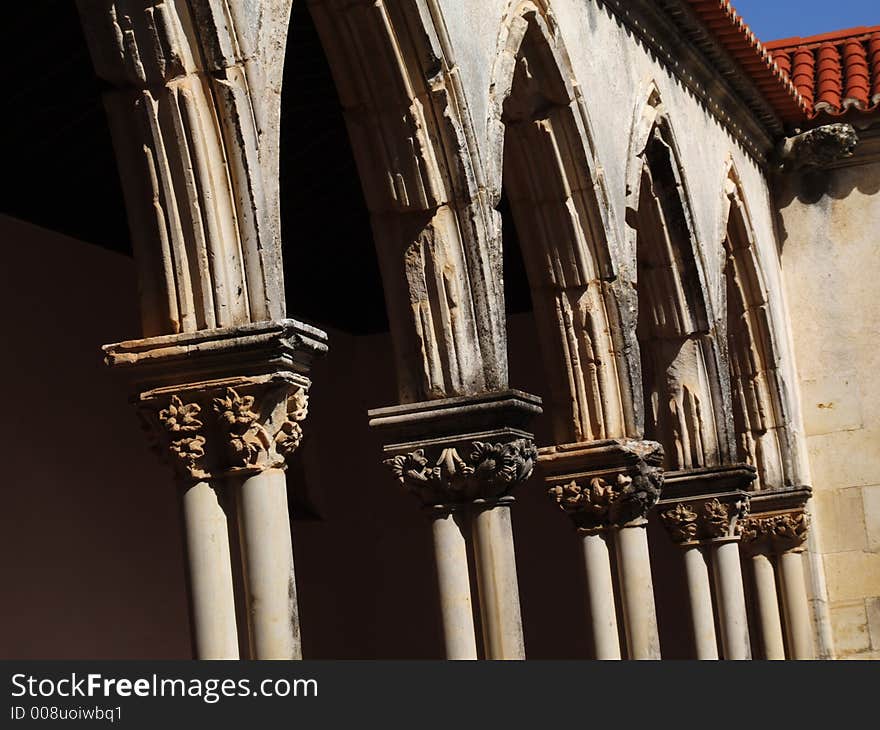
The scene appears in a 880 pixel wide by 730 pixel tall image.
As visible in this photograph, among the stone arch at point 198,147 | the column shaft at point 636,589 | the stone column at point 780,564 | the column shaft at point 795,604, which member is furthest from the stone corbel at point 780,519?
the stone arch at point 198,147

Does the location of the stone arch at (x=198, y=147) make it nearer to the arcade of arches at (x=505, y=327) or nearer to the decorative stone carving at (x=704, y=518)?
the arcade of arches at (x=505, y=327)

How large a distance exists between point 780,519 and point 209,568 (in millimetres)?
8913

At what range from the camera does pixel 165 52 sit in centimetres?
557

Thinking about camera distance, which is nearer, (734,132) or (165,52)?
(165,52)

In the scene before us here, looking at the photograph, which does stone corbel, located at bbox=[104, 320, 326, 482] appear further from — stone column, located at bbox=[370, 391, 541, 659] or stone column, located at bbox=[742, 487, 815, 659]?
stone column, located at bbox=[742, 487, 815, 659]

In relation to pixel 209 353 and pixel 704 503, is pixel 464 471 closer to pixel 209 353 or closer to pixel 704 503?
pixel 209 353

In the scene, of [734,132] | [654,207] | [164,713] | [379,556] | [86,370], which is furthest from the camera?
[379,556]

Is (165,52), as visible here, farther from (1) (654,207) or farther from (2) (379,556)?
(2) (379,556)

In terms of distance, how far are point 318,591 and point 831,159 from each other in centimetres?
590

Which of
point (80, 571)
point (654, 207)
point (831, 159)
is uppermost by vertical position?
point (831, 159)

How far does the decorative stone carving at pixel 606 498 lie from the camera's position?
365 inches

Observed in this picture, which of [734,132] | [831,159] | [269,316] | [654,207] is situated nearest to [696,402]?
[654,207]

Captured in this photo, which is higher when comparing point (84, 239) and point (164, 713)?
point (84, 239)

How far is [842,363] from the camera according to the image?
14781 mm
